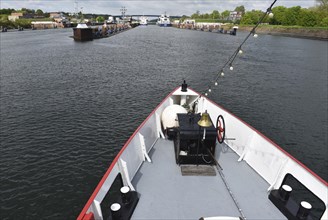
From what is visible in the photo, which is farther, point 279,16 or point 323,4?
point 279,16

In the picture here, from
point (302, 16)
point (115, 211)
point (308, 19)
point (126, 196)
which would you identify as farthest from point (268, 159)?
point (302, 16)

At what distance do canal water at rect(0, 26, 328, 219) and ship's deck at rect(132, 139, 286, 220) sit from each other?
6912 millimetres

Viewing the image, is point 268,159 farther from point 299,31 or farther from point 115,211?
point 299,31

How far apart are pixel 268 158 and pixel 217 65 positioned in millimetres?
46750

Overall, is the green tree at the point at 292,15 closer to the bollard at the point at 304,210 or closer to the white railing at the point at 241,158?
the white railing at the point at 241,158

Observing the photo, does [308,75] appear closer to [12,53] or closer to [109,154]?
[109,154]

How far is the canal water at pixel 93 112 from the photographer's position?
→ 1489cm

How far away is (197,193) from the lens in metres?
8.44

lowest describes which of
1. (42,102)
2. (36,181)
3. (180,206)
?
(36,181)

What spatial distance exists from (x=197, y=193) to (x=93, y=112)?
20.3m

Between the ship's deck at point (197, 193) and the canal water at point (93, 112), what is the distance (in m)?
6.91

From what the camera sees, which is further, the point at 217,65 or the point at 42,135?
the point at 217,65

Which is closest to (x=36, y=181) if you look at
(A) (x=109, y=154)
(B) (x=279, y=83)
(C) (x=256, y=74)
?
(A) (x=109, y=154)

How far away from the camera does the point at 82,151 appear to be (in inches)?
723
